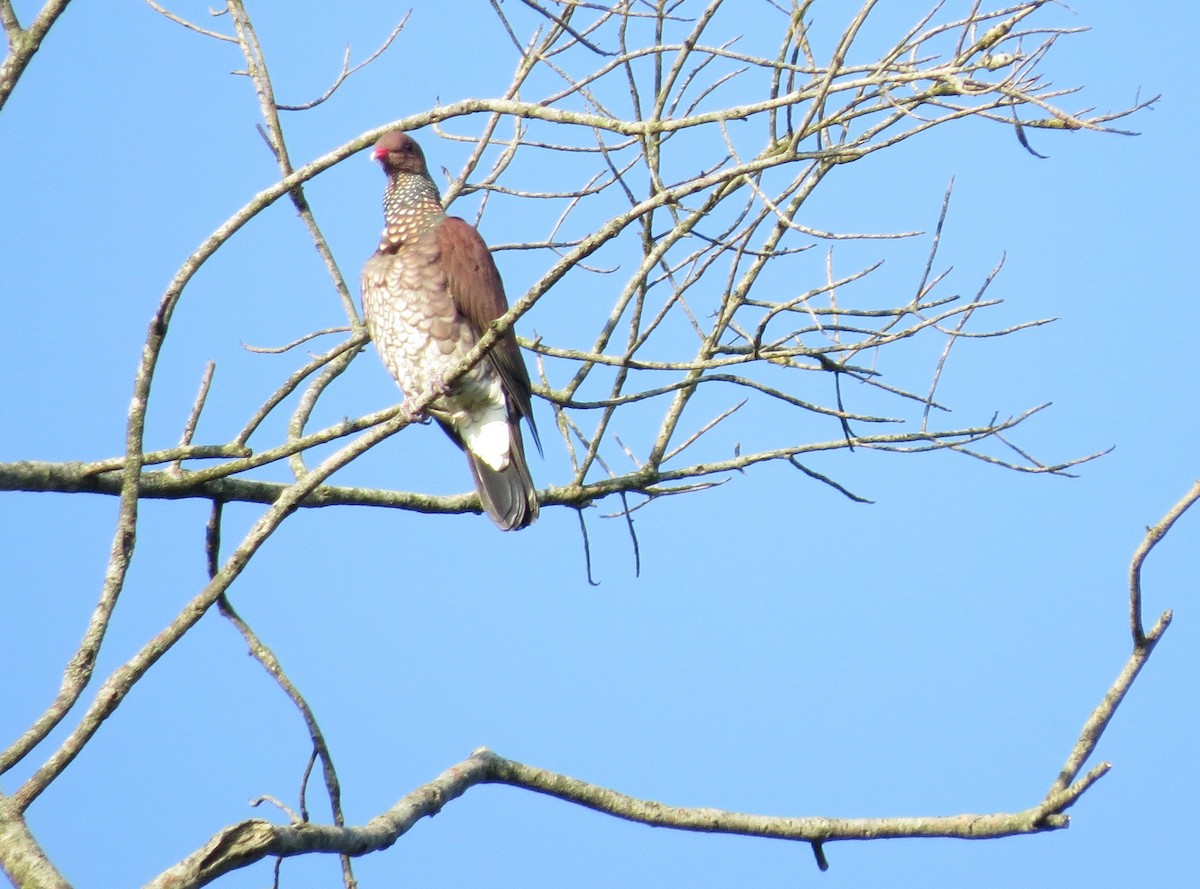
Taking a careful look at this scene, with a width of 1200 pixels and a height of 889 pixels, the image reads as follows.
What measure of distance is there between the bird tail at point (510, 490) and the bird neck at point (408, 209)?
2.41 feet

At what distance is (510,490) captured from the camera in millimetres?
3844

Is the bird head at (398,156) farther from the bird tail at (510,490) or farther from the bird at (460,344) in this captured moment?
the bird tail at (510,490)

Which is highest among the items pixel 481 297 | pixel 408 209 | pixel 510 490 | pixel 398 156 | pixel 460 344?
pixel 398 156

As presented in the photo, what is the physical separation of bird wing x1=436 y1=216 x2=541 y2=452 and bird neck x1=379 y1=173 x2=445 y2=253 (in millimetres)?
163

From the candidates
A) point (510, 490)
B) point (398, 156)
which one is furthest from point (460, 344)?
Result: point (398, 156)

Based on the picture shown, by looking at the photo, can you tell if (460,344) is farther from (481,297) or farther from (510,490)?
(510,490)

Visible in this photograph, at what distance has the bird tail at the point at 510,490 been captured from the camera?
3793 mm

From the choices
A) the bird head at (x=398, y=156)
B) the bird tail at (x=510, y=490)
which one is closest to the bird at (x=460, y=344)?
the bird tail at (x=510, y=490)

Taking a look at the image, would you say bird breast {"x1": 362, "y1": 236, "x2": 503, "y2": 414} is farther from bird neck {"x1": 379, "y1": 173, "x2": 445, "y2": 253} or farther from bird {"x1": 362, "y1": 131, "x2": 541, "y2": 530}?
bird neck {"x1": 379, "y1": 173, "x2": 445, "y2": 253}

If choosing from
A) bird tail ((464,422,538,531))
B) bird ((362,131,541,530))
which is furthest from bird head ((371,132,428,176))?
bird tail ((464,422,538,531))

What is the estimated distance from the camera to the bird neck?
4.14m

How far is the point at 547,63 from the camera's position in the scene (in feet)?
11.4

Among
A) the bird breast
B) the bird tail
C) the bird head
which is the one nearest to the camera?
the bird tail

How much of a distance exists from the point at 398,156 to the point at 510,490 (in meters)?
1.32
